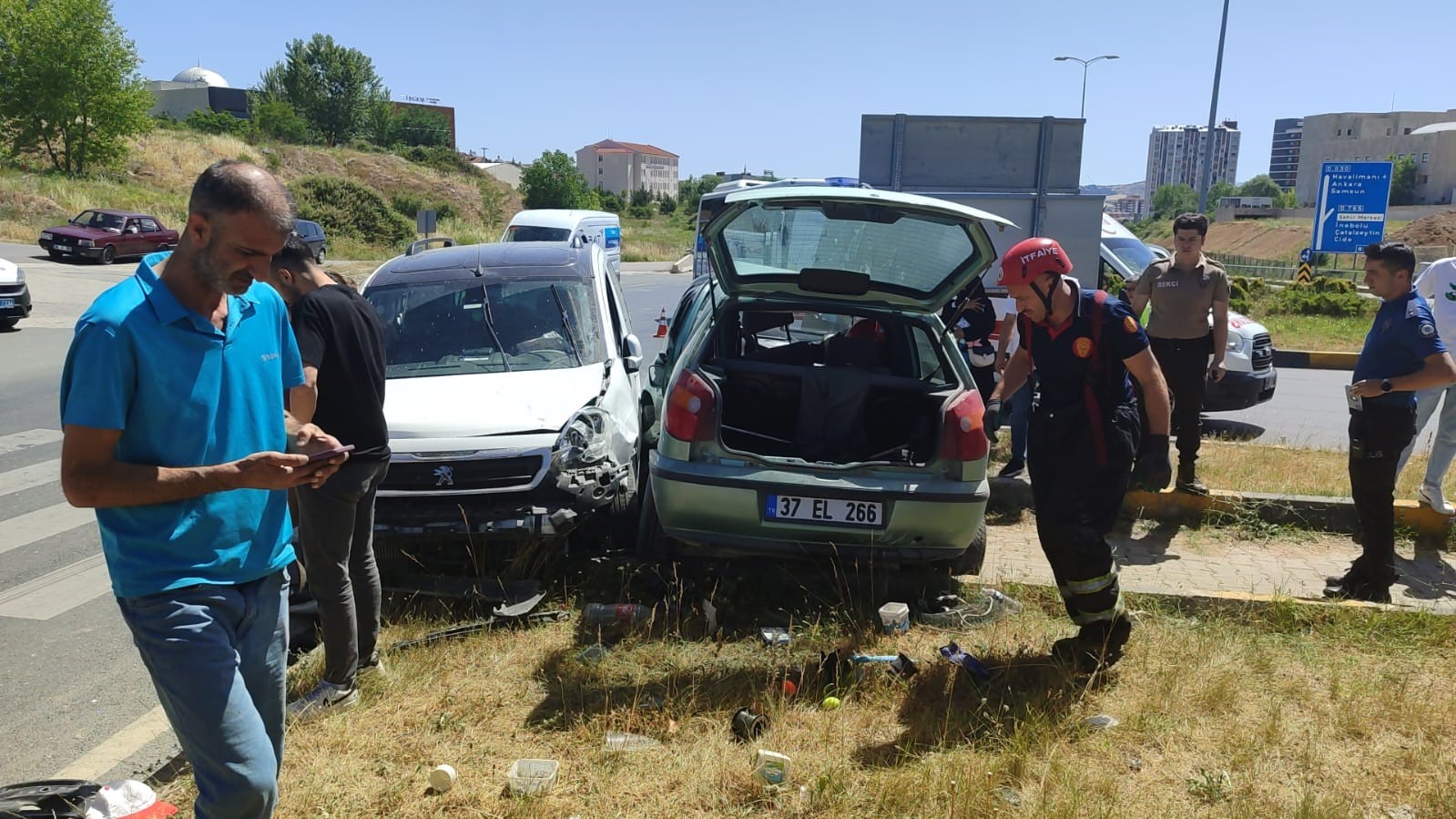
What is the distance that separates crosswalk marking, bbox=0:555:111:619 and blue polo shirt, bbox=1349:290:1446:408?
21.8 feet

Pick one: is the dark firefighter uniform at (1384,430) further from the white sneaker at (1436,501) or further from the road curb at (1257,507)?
the road curb at (1257,507)

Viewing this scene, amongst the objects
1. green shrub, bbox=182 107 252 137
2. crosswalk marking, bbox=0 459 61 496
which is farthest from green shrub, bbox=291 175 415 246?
crosswalk marking, bbox=0 459 61 496

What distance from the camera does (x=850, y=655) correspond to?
4363 mm

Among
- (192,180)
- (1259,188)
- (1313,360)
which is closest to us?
(1313,360)

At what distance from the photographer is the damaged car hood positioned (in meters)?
4.97

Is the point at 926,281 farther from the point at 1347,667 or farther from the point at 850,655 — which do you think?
the point at 1347,667

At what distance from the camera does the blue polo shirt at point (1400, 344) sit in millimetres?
5031

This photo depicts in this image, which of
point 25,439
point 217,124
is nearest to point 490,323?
point 25,439

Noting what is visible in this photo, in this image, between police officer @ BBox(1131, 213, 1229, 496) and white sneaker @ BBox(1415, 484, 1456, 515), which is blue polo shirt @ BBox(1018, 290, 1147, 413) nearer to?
police officer @ BBox(1131, 213, 1229, 496)

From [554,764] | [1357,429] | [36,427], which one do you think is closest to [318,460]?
[554,764]

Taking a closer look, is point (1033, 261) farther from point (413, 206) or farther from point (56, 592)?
point (413, 206)

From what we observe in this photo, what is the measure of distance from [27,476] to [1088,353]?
24.8 feet

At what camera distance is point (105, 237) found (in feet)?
91.8

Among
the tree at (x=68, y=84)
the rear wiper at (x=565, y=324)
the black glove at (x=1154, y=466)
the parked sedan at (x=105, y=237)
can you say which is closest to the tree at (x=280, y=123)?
the tree at (x=68, y=84)
